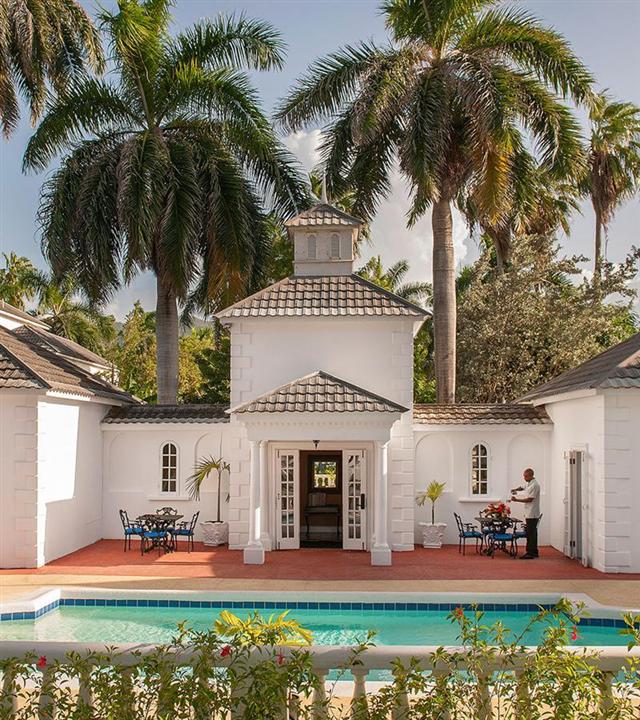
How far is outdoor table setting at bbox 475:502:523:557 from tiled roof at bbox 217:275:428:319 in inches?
183

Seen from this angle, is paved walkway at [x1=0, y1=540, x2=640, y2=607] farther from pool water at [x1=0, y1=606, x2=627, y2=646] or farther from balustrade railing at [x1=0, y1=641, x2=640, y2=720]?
balustrade railing at [x1=0, y1=641, x2=640, y2=720]

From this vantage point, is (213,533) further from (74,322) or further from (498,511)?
(74,322)

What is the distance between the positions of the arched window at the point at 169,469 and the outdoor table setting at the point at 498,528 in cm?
752

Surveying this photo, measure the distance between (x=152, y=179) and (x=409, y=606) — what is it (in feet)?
46.7

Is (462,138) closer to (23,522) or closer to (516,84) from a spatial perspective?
(516,84)

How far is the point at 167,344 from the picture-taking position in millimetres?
23828

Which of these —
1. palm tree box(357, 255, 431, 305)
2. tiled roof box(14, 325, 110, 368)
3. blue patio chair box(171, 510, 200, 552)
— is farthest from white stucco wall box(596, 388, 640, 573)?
palm tree box(357, 255, 431, 305)

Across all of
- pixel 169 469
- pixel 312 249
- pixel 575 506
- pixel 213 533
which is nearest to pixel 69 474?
pixel 169 469

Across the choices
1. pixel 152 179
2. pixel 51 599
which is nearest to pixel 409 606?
→ pixel 51 599

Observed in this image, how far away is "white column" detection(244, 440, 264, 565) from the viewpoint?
15984 millimetres

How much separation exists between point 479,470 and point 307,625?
840 cm

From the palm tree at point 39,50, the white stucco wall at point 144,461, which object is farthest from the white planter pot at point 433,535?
the palm tree at point 39,50

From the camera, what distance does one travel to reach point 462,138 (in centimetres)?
2283

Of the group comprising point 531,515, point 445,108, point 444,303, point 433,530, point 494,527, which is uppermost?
point 445,108
